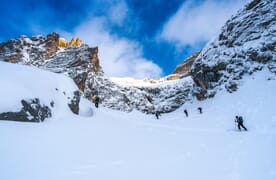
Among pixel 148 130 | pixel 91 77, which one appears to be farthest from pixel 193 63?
pixel 148 130

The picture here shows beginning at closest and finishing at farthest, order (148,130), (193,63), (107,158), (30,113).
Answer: (107,158) → (30,113) → (148,130) → (193,63)

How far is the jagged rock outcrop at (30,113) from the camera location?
38.0 ft

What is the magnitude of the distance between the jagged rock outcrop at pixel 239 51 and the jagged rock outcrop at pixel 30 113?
24.2 metres

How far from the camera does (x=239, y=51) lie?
3141 cm

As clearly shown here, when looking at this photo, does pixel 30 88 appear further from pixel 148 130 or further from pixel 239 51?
pixel 239 51

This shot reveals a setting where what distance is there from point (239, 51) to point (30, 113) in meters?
29.7

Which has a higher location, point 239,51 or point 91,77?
point 239,51

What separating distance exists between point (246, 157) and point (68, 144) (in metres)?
7.27

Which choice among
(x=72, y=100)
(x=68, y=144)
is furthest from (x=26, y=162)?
(x=72, y=100)

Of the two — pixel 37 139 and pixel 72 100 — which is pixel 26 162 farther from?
pixel 72 100

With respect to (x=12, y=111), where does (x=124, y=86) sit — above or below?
above

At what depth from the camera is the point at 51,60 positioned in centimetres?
4325

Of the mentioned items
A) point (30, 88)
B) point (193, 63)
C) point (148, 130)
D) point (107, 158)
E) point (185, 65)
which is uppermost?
point (185, 65)

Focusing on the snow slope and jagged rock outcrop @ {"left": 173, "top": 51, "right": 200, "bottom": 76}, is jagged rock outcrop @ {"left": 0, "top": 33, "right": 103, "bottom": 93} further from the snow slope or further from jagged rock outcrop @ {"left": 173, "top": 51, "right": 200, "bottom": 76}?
jagged rock outcrop @ {"left": 173, "top": 51, "right": 200, "bottom": 76}
